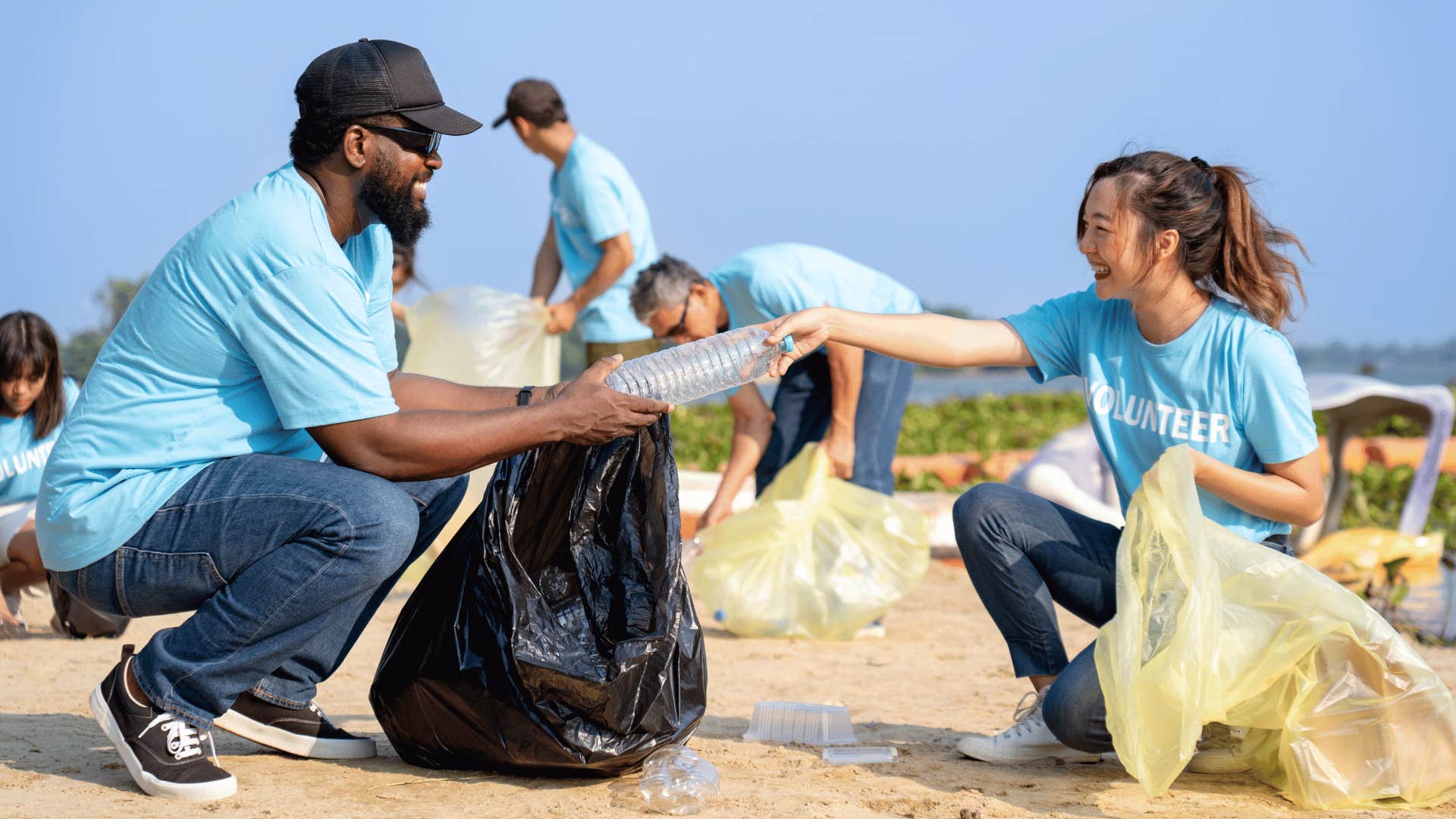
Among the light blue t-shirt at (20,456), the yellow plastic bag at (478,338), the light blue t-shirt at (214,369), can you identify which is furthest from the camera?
the yellow plastic bag at (478,338)

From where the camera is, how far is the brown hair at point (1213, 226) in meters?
2.79

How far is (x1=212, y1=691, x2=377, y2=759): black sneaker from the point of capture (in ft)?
9.14

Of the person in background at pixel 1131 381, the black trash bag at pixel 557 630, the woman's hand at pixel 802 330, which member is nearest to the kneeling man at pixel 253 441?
the black trash bag at pixel 557 630

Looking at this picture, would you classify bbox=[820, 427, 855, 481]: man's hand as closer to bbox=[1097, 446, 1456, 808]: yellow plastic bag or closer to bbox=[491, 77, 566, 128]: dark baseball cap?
bbox=[491, 77, 566, 128]: dark baseball cap

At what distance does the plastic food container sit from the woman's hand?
32.4 inches

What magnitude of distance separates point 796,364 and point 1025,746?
2313 millimetres

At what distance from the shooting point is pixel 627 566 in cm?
268

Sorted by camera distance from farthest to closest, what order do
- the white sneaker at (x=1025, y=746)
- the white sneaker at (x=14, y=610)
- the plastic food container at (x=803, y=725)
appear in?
the white sneaker at (x=14, y=610), the plastic food container at (x=803, y=725), the white sneaker at (x=1025, y=746)

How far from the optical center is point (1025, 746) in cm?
293

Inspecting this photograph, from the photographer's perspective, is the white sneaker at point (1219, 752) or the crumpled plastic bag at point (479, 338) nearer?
the white sneaker at point (1219, 752)

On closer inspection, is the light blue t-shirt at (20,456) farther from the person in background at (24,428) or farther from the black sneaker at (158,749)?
the black sneaker at (158,749)

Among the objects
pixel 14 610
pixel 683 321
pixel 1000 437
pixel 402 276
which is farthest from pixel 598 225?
pixel 1000 437

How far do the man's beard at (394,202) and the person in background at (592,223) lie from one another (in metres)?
2.81

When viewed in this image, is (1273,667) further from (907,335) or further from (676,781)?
(676,781)
